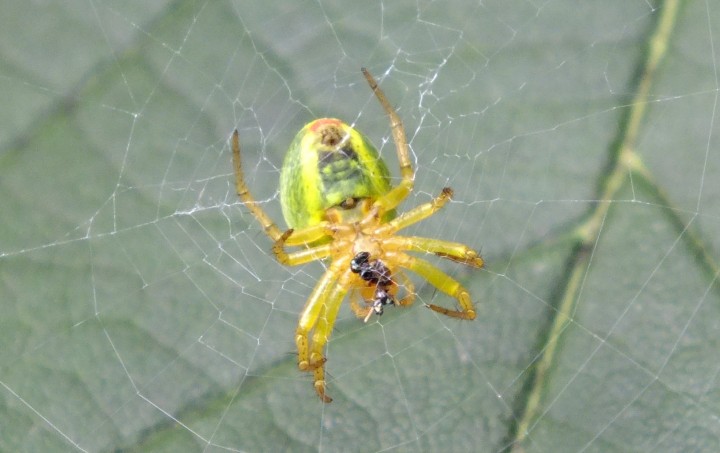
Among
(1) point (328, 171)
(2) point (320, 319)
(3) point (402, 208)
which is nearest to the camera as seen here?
(1) point (328, 171)

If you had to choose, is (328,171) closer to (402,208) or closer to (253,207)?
(253,207)

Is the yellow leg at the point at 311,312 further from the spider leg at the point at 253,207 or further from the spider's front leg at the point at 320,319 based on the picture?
the spider leg at the point at 253,207

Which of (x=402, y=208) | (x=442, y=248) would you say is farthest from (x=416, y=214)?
(x=402, y=208)

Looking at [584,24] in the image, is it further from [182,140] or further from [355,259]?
[182,140]

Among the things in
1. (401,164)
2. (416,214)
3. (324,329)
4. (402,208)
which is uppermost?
(401,164)

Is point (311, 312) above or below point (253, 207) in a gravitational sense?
below

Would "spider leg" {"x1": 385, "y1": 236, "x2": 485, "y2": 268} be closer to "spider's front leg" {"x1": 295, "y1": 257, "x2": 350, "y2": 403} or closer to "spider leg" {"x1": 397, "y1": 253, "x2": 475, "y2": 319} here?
"spider leg" {"x1": 397, "y1": 253, "x2": 475, "y2": 319}

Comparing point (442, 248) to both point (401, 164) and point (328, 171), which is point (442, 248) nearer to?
point (401, 164)

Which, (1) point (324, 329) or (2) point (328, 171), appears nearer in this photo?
(2) point (328, 171)

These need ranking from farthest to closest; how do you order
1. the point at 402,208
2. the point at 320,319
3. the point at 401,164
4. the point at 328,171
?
the point at 402,208 < the point at 320,319 < the point at 401,164 < the point at 328,171
